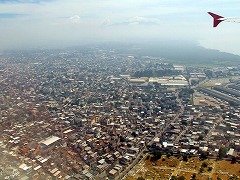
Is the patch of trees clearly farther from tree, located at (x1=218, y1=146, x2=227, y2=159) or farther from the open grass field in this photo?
the open grass field

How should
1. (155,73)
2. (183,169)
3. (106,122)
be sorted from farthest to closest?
1. (155,73)
2. (106,122)
3. (183,169)

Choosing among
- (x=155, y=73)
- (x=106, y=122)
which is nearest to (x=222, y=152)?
(x=106, y=122)

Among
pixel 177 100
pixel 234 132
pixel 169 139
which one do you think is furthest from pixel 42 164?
pixel 177 100

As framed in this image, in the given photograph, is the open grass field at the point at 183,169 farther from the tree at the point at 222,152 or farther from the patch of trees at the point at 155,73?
the patch of trees at the point at 155,73

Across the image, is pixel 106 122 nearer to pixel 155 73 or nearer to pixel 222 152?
pixel 222 152

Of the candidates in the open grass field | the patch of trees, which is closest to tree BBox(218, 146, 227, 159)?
the open grass field

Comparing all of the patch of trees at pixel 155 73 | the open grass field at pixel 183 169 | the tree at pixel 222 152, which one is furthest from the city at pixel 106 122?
the patch of trees at pixel 155 73

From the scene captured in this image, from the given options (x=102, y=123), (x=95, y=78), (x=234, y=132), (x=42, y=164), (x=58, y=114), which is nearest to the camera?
(x=42, y=164)

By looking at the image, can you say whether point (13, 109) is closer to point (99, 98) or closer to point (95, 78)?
point (99, 98)
